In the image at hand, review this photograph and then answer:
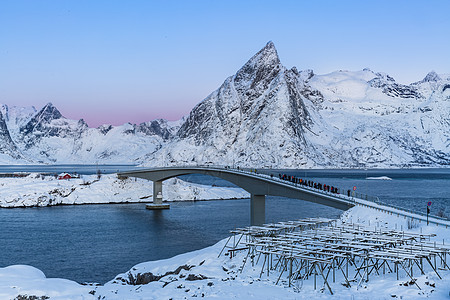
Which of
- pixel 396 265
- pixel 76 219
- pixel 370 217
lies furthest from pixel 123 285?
pixel 76 219

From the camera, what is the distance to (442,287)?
1118 inches

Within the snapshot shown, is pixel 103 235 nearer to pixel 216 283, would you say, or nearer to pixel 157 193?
pixel 216 283

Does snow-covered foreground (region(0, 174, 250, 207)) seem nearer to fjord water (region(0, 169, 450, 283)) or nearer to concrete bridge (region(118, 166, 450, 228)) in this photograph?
fjord water (region(0, 169, 450, 283))

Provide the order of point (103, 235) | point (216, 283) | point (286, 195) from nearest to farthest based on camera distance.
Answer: point (216, 283), point (286, 195), point (103, 235)

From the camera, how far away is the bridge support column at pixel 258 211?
7284cm

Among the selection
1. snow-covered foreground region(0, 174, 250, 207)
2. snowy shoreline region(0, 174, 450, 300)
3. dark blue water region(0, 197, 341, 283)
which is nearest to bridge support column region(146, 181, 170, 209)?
dark blue water region(0, 197, 341, 283)

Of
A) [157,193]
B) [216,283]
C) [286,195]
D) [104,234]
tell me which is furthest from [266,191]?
[157,193]

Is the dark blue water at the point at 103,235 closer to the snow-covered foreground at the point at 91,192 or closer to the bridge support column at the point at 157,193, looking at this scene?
the bridge support column at the point at 157,193

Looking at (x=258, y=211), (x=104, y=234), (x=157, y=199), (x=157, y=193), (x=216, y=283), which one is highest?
(x=216, y=283)

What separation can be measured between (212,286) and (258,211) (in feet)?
137

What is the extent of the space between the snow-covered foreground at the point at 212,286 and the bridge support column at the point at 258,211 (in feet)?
108

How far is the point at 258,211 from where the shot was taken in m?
73.4

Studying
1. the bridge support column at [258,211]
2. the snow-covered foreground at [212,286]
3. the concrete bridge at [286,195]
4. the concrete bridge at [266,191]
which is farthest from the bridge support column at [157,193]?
the snow-covered foreground at [212,286]

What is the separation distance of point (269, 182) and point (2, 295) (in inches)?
1842
